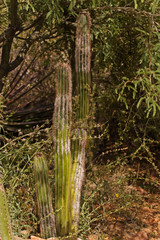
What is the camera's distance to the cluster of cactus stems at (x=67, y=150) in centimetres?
236

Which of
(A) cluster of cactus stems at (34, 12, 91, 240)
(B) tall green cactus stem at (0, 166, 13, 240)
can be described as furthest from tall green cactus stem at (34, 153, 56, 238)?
(B) tall green cactus stem at (0, 166, 13, 240)

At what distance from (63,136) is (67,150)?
115 mm

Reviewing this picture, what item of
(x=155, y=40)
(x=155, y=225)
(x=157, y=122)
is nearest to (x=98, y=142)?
(x=157, y=122)

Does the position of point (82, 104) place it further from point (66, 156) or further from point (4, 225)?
point (4, 225)

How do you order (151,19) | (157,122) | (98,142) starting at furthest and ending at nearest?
(98,142) < (157,122) < (151,19)

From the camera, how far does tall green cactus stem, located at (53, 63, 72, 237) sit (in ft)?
7.73

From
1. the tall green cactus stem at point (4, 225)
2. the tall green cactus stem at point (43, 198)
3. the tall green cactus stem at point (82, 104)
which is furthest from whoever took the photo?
the tall green cactus stem at point (82, 104)

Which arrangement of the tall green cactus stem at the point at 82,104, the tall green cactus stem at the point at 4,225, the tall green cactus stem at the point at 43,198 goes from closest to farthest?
1. the tall green cactus stem at the point at 4,225
2. the tall green cactus stem at the point at 43,198
3. the tall green cactus stem at the point at 82,104

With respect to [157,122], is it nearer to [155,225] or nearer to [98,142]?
[98,142]

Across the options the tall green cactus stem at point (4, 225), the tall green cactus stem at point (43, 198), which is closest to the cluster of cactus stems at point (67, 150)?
the tall green cactus stem at point (43, 198)

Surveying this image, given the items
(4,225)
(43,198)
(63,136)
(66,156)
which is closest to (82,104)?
(63,136)

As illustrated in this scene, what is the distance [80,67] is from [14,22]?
97 cm

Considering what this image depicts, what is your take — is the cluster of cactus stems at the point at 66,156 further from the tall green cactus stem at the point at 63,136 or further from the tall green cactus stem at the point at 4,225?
the tall green cactus stem at the point at 4,225

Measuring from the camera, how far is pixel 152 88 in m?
2.56
